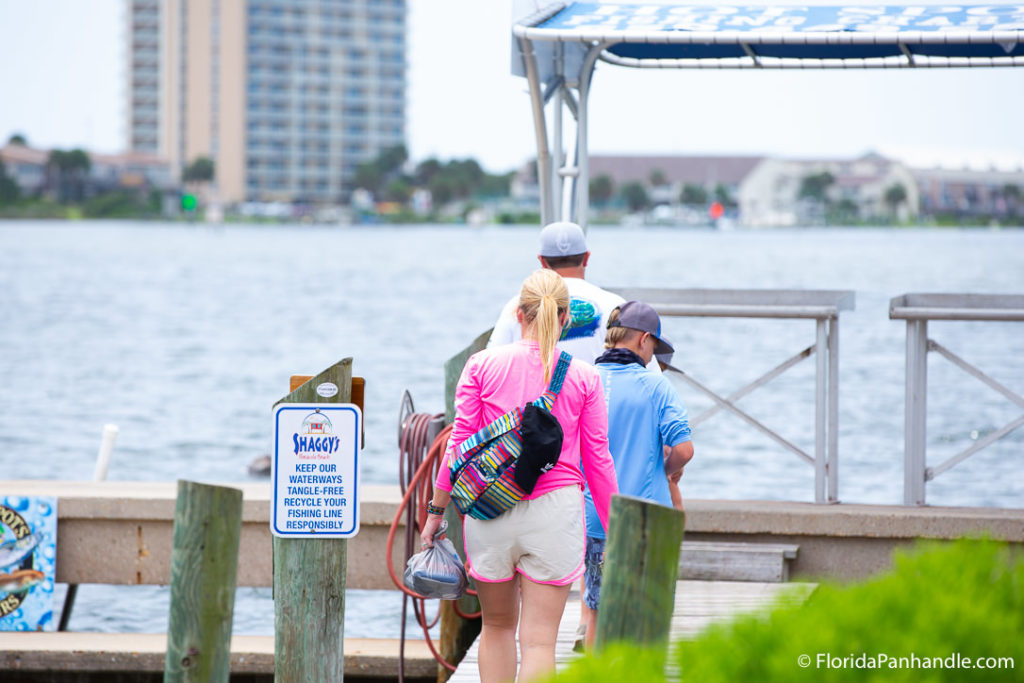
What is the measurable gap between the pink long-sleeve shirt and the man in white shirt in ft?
2.41

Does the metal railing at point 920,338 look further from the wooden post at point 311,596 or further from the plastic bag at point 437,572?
the wooden post at point 311,596

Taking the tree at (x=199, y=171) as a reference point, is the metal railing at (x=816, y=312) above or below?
below

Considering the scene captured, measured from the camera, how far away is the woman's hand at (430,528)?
4.77m

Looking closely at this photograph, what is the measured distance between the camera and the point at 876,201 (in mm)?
148500

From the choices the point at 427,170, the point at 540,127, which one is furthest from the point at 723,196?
the point at 540,127

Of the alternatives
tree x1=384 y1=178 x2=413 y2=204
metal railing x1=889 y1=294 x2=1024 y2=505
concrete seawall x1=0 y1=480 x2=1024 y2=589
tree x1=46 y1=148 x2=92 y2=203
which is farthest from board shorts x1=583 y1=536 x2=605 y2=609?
tree x1=384 y1=178 x2=413 y2=204

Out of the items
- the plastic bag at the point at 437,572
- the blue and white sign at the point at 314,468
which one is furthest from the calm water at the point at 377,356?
the blue and white sign at the point at 314,468

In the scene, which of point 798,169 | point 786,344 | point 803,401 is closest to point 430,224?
point 798,169

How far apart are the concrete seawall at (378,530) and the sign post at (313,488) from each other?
8.25 ft

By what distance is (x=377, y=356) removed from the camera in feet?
136

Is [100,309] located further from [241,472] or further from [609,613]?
[609,613]

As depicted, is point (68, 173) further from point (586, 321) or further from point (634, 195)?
point (586, 321)

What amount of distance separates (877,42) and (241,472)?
17266 millimetres

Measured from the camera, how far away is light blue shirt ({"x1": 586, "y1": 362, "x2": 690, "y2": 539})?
4941mm
